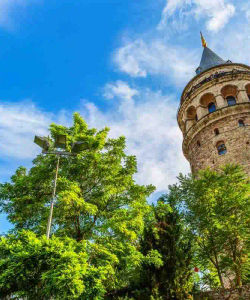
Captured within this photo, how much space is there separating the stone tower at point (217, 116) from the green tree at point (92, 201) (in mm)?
12841

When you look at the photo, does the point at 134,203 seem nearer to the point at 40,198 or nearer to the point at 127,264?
the point at 127,264

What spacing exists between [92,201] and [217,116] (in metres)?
17.7

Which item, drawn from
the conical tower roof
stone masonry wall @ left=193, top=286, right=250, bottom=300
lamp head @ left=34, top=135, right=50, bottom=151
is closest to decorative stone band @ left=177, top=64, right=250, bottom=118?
the conical tower roof

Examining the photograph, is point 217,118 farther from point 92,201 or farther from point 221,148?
point 92,201

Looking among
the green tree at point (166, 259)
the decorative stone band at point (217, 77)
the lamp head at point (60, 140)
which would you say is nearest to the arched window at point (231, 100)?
the decorative stone band at point (217, 77)

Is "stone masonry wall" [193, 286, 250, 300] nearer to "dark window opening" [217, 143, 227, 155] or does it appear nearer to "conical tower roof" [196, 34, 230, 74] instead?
"dark window opening" [217, 143, 227, 155]

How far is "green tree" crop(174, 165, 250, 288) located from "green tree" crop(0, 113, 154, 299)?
4366mm

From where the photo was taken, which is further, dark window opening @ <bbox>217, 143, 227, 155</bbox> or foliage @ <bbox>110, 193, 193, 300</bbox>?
dark window opening @ <bbox>217, 143, 227, 155</bbox>

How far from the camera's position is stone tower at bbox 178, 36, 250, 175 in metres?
22.2

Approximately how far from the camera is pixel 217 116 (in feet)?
79.5

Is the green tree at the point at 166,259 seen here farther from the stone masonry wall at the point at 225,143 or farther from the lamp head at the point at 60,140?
the stone masonry wall at the point at 225,143

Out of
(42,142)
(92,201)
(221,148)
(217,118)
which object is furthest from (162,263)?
(217,118)

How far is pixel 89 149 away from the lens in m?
11.7

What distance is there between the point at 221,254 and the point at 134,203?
696 cm
